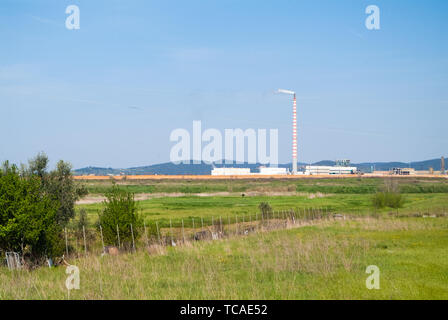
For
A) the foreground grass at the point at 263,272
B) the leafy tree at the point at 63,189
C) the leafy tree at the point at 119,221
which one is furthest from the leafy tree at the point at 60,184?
the foreground grass at the point at 263,272

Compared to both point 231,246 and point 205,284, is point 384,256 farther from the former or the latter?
point 205,284

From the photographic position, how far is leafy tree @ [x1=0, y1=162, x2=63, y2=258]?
28.5 meters

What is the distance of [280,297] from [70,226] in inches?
1038

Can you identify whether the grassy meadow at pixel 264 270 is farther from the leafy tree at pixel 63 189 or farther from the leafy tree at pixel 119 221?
the leafy tree at pixel 63 189

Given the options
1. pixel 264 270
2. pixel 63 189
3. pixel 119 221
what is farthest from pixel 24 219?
pixel 264 270

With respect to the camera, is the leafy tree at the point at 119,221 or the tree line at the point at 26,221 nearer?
the tree line at the point at 26,221

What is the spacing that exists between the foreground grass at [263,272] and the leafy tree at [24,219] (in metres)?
2.65

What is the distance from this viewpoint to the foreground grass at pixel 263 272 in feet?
63.5

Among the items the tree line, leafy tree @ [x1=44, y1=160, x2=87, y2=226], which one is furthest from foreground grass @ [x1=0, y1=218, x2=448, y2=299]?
leafy tree @ [x1=44, y1=160, x2=87, y2=226]

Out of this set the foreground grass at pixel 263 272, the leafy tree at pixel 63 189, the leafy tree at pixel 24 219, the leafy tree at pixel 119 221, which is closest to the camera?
the foreground grass at pixel 263 272

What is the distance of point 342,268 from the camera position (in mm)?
23969

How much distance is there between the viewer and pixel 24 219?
28.5 meters

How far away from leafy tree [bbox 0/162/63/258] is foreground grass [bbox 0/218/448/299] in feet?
8.70
